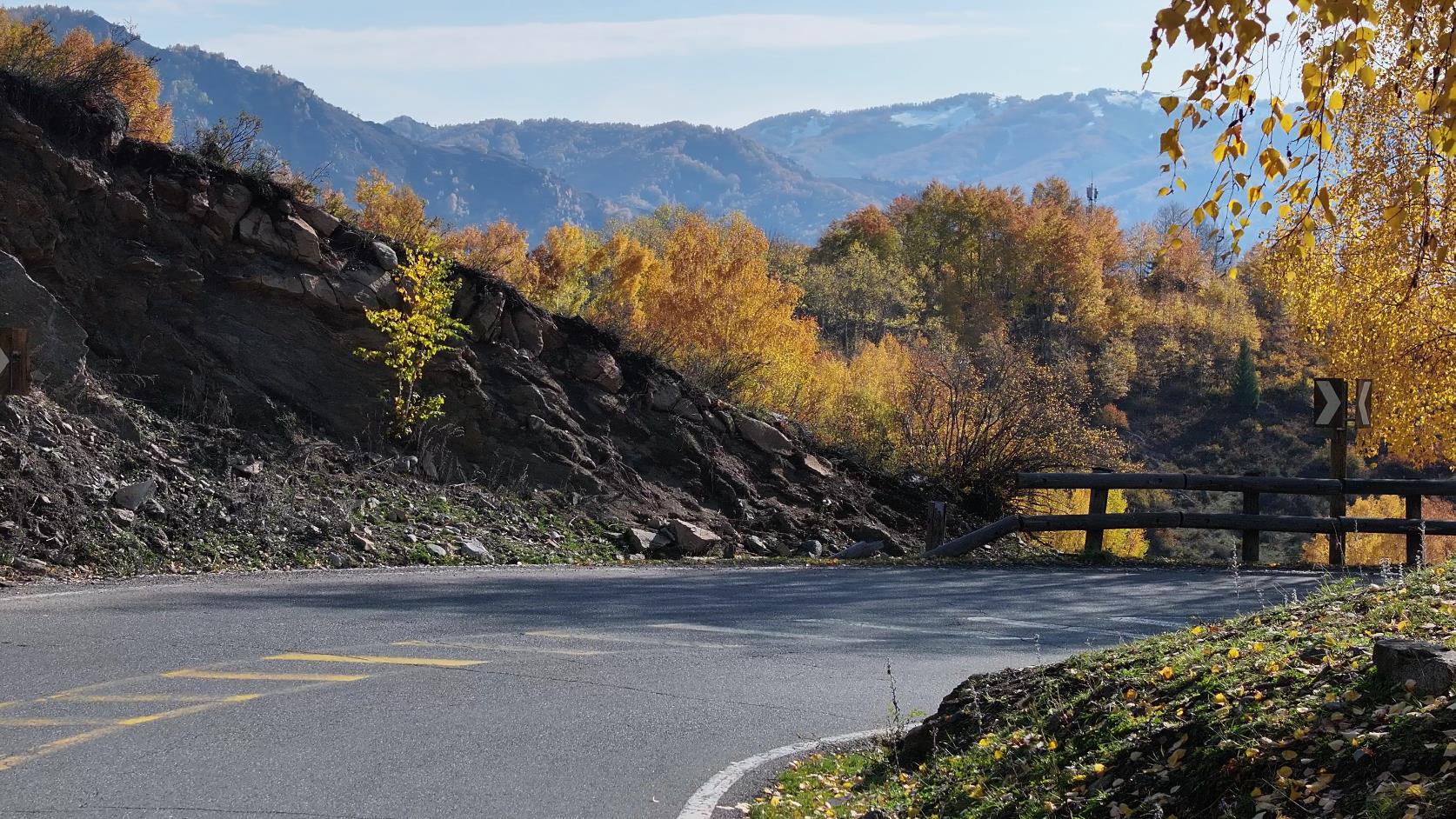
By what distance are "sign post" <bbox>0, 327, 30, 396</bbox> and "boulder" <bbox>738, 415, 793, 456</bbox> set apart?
496 inches

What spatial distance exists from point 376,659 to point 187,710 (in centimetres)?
174

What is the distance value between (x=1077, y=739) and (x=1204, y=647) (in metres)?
1.20

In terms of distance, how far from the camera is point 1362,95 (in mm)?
17391

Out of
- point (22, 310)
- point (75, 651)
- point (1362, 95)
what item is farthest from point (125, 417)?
point (1362, 95)

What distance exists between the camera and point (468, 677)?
8.16 meters

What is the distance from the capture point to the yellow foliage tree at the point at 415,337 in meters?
18.9

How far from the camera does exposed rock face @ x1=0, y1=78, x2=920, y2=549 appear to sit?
1753 cm

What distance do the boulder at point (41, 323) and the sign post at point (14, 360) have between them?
2780mm

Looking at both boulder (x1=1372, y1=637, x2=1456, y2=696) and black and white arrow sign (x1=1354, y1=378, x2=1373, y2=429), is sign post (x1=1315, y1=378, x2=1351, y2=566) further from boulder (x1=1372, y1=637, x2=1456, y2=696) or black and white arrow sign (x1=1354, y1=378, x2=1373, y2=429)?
boulder (x1=1372, y1=637, x2=1456, y2=696)

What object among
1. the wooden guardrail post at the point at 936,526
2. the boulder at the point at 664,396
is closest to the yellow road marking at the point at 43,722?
the wooden guardrail post at the point at 936,526

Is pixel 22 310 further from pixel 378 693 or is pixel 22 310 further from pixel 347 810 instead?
pixel 347 810


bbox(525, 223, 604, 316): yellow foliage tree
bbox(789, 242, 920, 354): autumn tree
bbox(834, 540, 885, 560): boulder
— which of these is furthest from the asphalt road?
bbox(789, 242, 920, 354): autumn tree

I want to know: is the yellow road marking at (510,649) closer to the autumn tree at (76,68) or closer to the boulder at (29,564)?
the boulder at (29,564)

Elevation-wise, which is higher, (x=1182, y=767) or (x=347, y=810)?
(x=1182, y=767)
